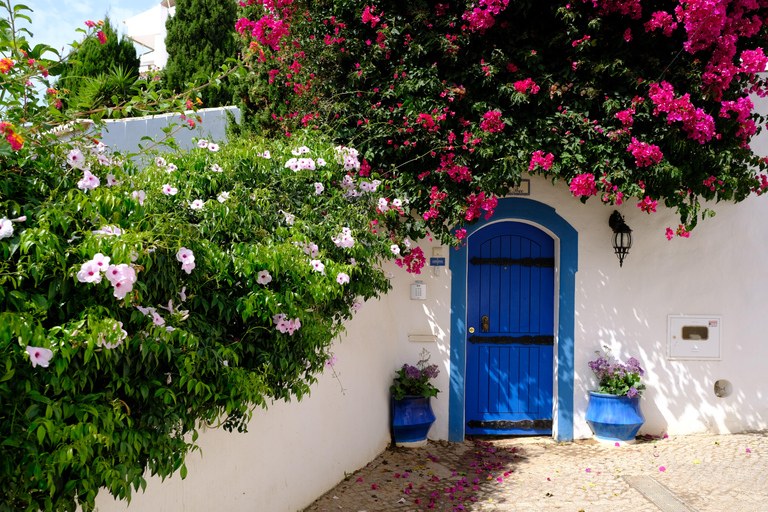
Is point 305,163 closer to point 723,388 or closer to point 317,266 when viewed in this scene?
point 317,266

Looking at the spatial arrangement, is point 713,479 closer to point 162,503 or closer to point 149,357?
point 162,503

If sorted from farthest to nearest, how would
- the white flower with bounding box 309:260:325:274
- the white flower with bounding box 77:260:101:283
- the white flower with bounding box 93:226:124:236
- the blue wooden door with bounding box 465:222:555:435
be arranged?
1. the blue wooden door with bounding box 465:222:555:435
2. the white flower with bounding box 309:260:325:274
3. the white flower with bounding box 93:226:124:236
4. the white flower with bounding box 77:260:101:283

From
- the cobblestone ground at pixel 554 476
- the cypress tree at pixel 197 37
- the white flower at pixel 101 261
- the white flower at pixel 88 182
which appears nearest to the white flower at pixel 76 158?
the white flower at pixel 88 182

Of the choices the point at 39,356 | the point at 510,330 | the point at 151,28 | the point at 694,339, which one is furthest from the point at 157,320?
the point at 151,28

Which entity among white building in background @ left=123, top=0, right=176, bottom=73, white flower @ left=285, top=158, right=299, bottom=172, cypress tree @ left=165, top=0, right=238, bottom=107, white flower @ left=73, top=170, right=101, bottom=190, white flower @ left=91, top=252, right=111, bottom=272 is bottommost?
white flower @ left=91, top=252, right=111, bottom=272

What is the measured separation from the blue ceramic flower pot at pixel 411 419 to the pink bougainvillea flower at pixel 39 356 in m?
4.05

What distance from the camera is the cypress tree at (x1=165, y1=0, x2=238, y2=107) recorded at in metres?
13.8

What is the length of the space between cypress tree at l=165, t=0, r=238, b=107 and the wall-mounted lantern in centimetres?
1073

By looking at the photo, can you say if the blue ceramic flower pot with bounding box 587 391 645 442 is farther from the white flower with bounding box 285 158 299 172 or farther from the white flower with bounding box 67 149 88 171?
the white flower with bounding box 67 149 88 171

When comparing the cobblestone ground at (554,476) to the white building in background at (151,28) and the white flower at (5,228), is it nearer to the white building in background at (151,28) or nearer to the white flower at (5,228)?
the white flower at (5,228)

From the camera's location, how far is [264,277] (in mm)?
2936

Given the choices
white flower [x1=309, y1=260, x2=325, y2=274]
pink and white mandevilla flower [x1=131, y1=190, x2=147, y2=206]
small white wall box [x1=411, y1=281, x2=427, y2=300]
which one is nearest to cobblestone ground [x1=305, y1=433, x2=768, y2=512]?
small white wall box [x1=411, y1=281, x2=427, y2=300]

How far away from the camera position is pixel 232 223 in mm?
3225

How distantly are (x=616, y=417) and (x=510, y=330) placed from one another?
129 centimetres
